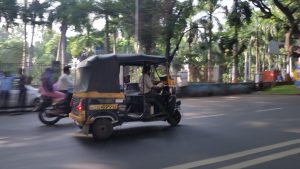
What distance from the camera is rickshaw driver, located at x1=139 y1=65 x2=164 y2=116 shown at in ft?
34.2

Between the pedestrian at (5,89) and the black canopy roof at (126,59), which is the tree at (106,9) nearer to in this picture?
the pedestrian at (5,89)

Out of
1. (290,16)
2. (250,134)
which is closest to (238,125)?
(250,134)

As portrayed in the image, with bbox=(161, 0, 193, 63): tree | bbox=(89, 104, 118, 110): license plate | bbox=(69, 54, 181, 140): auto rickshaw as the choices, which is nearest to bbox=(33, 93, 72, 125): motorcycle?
bbox=(69, 54, 181, 140): auto rickshaw

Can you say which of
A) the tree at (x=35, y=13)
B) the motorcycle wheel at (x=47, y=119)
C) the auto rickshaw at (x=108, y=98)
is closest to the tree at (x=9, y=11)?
the tree at (x=35, y=13)

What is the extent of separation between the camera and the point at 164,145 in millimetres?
8586

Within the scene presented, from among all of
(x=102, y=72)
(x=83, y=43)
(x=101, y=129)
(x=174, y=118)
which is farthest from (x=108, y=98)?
(x=83, y=43)

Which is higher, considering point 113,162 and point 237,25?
point 237,25

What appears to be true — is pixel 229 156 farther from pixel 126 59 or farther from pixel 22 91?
pixel 22 91

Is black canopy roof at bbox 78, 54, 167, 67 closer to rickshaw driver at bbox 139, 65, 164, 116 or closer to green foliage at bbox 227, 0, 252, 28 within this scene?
rickshaw driver at bbox 139, 65, 164, 116

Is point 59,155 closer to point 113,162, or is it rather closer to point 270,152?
point 113,162

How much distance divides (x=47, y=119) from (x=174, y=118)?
13.2ft

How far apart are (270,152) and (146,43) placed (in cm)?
2380

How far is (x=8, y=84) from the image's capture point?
650 inches

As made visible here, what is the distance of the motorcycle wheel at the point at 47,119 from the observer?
1245cm
